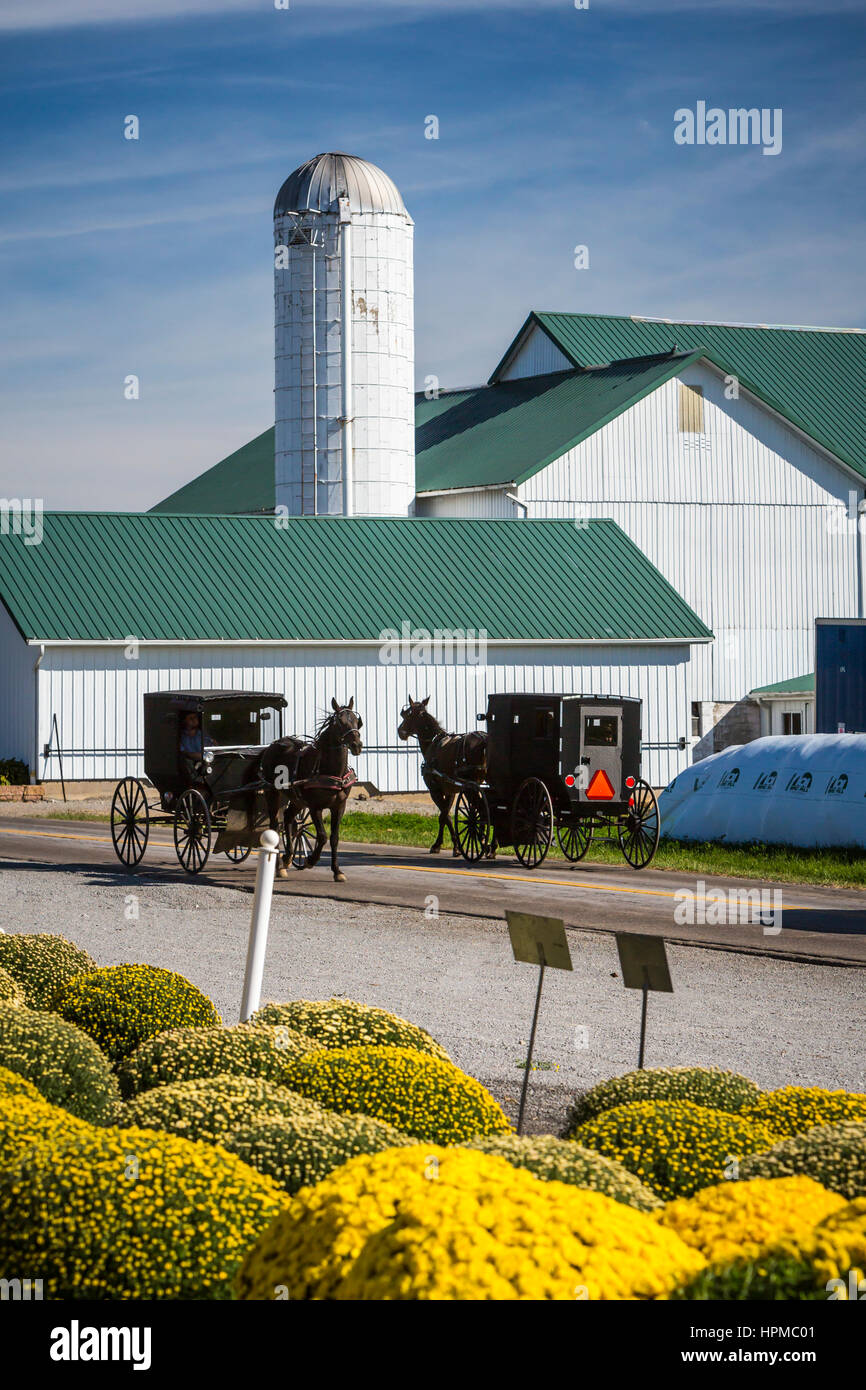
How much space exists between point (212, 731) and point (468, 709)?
19.0 metres

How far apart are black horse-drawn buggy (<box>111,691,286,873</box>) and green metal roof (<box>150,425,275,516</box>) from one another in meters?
34.2

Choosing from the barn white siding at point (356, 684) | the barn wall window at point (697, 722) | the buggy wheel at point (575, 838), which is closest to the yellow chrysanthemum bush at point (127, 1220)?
the buggy wheel at point (575, 838)

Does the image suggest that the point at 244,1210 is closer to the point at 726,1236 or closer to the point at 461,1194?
the point at 461,1194

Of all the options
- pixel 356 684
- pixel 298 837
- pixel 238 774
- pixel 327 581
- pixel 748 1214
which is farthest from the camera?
pixel 327 581

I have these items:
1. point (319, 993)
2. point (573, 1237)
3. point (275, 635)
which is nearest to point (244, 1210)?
point (573, 1237)

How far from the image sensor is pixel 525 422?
173 ft

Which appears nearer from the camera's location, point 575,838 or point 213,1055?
point 213,1055

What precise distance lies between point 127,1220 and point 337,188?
158 feet

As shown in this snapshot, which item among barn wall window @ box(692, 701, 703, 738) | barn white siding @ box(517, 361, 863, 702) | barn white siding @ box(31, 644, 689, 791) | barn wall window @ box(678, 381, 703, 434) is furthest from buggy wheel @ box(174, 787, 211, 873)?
barn wall window @ box(678, 381, 703, 434)

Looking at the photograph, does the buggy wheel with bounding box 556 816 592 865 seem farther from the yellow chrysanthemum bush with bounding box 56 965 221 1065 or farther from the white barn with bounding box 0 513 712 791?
the yellow chrysanthemum bush with bounding box 56 965 221 1065

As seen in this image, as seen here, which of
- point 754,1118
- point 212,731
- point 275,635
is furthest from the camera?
Answer: point 275,635

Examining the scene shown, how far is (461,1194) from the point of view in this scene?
12.1ft

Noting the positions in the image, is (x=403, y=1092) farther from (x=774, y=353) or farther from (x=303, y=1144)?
(x=774, y=353)

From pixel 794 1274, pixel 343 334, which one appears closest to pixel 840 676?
pixel 343 334
